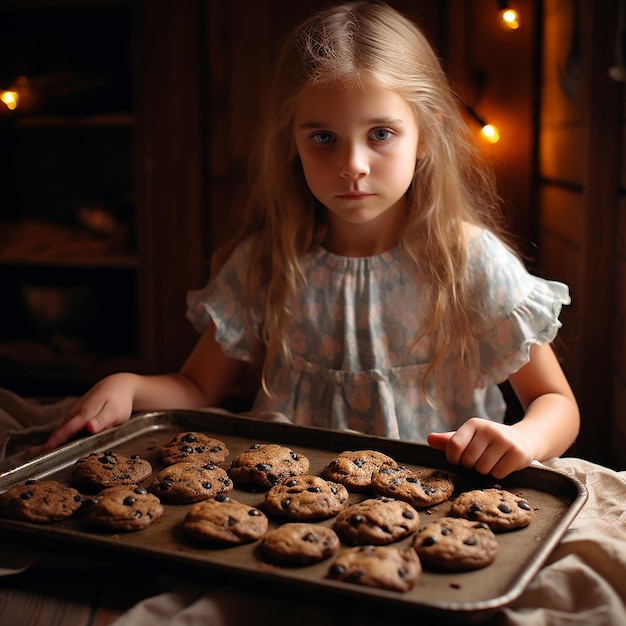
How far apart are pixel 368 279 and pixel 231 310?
10.7 inches

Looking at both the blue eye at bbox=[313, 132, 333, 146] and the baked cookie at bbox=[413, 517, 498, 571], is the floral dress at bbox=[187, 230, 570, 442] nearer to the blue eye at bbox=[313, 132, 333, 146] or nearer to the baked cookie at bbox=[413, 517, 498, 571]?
the blue eye at bbox=[313, 132, 333, 146]

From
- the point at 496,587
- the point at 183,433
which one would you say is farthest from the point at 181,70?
the point at 496,587

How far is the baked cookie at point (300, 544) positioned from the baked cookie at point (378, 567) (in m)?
0.02

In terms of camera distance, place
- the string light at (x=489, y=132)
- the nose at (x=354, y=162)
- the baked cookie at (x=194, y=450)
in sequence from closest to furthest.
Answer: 1. the baked cookie at (x=194, y=450)
2. the nose at (x=354, y=162)
3. the string light at (x=489, y=132)

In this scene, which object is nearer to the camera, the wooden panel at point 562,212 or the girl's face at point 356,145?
the girl's face at point 356,145

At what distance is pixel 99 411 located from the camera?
1284 millimetres

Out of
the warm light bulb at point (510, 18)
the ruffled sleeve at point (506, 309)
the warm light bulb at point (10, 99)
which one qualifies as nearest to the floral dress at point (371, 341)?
the ruffled sleeve at point (506, 309)

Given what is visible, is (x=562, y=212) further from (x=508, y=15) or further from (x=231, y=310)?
(x=231, y=310)

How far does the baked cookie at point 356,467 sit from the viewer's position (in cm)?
107

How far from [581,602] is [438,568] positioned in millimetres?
144

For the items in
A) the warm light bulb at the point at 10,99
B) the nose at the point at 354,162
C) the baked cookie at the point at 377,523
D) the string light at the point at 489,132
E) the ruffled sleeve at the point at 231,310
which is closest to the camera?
the baked cookie at the point at 377,523

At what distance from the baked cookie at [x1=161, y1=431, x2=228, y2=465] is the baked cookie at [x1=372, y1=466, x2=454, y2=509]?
0.24 metres

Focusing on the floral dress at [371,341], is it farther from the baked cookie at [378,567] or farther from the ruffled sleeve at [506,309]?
the baked cookie at [378,567]

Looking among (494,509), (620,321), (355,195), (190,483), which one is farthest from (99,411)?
(620,321)
